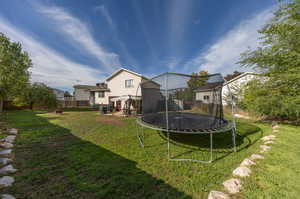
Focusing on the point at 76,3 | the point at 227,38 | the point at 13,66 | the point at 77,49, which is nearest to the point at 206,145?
the point at 227,38

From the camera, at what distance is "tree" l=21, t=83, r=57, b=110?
41.9 feet

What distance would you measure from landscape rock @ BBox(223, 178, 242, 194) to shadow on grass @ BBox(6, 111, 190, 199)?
0.84 meters

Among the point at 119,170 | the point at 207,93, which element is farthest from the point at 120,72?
the point at 119,170

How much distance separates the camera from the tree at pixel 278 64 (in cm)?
Result: 486

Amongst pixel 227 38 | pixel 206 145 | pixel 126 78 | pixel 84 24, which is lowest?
pixel 206 145

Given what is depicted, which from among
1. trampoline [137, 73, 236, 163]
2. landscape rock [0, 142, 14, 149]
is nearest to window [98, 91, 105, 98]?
trampoline [137, 73, 236, 163]

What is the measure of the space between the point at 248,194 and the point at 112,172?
253 cm

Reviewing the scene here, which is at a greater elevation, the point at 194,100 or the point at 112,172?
the point at 194,100

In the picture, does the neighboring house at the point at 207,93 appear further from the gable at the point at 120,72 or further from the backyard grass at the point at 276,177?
the gable at the point at 120,72

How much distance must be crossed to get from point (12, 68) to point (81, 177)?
1543cm

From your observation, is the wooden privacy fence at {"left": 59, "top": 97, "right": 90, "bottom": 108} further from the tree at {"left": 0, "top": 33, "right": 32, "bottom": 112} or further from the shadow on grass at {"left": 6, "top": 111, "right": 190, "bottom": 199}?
the shadow on grass at {"left": 6, "top": 111, "right": 190, "bottom": 199}

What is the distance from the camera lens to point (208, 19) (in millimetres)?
8758

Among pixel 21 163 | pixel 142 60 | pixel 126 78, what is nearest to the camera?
pixel 21 163

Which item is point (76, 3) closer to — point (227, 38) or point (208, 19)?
point (208, 19)
